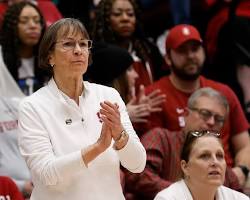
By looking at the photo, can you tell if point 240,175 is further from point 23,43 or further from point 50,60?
point 50,60

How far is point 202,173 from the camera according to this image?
146 inches

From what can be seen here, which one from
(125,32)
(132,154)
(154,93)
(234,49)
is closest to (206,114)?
(154,93)

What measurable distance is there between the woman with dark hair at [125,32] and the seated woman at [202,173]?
4.67 ft

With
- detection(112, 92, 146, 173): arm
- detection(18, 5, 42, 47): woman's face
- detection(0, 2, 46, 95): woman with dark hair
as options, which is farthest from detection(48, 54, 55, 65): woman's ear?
detection(18, 5, 42, 47): woman's face

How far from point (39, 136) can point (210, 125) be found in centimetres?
168

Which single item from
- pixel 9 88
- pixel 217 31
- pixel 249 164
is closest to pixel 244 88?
pixel 217 31

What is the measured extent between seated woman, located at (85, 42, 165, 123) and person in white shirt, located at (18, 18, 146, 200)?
138cm

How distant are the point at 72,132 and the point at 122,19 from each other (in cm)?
235

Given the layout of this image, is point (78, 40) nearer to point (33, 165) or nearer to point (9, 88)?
point (33, 165)

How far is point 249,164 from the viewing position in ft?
15.4

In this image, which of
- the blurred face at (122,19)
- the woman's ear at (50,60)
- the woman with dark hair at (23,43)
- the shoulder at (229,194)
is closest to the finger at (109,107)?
the woman's ear at (50,60)

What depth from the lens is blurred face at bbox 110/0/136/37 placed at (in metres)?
5.26

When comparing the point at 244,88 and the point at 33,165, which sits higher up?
the point at 33,165

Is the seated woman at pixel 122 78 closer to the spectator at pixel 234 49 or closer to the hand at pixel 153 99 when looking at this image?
the hand at pixel 153 99
